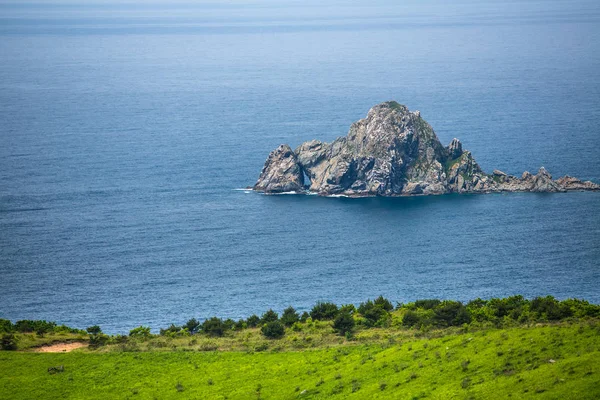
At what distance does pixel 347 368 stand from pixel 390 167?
12064 cm

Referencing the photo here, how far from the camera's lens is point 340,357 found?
259ft

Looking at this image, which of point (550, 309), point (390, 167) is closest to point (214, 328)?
point (550, 309)

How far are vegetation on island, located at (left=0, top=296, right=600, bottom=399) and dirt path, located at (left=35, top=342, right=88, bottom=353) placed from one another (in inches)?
39.3

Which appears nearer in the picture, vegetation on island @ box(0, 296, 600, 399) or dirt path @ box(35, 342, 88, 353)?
vegetation on island @ box(0, 296, 600, 399)

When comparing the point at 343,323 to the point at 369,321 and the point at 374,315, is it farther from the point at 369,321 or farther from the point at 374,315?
the point at 374,315

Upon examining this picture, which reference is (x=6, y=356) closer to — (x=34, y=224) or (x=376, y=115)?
(x=34, y=224)

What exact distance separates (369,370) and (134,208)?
11985cm

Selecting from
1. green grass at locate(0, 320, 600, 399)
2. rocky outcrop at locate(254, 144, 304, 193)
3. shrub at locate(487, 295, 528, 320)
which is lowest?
green grass at locate(0, 320, 600, 399)

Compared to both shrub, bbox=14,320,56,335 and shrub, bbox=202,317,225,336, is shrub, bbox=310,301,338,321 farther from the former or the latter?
shrub, bbox=14,320,56,335

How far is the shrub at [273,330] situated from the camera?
297 feet

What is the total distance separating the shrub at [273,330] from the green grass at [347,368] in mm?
1580

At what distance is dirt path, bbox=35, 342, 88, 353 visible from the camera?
86812 millimetres

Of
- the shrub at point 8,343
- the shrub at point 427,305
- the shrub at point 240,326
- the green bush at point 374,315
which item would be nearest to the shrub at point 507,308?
the shrub at point 427,305

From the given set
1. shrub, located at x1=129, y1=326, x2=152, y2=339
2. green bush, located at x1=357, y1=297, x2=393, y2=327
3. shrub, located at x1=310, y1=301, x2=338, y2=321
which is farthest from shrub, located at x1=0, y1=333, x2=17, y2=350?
green bush, located at x1=357, y1=297, x2=393, y2=327
